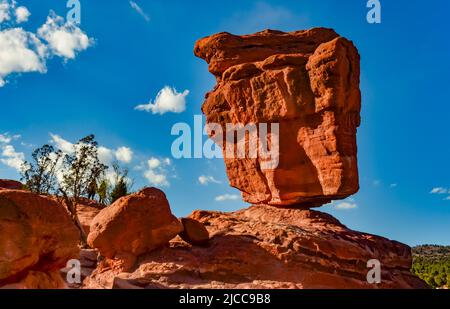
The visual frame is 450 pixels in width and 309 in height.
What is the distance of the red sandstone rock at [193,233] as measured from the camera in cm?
1548

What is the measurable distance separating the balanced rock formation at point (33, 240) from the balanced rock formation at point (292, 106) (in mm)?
12562

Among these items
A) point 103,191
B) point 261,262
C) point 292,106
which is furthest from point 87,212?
point 261,262

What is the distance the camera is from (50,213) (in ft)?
29.6

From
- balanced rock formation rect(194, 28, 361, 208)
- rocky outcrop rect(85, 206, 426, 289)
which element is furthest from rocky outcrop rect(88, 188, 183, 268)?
balanced rock formation rect(194, 28, 361, 208)

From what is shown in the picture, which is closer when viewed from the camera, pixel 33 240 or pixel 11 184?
pixel 33 240

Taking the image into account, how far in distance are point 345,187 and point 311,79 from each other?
5196mm

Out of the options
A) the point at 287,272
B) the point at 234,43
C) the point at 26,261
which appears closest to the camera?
the point at 26,261

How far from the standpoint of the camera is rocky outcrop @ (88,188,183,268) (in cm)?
1454

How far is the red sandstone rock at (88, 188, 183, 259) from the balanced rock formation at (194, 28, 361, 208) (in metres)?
7.19

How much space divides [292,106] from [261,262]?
27.2 feet

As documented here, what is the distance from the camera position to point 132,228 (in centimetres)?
1461

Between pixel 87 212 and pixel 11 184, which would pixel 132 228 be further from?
pixel 11 184
